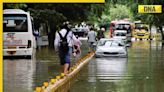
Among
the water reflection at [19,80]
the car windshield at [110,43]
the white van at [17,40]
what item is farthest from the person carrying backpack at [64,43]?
the car windshield at [110,43]

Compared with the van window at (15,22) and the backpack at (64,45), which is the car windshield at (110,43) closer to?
the van window at (15,22)

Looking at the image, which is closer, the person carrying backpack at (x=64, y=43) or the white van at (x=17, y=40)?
the person carrying backpack at (x=64, y=43)

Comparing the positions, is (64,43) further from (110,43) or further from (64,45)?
(110,43)

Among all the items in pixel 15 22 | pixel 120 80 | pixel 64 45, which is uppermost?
pixel 15 22

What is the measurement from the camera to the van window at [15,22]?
25.5 metres

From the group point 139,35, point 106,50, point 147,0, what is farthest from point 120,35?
point 106,50

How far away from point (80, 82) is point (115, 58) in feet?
39.8

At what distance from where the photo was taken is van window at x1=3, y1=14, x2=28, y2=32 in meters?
25.5

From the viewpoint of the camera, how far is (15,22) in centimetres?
2584

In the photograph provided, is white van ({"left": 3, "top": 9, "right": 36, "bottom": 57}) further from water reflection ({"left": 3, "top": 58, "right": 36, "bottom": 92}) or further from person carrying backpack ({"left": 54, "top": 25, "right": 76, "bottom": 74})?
person carrying backpack ({"left": 54, "top": 25, "right": 76, "bottom": 74})

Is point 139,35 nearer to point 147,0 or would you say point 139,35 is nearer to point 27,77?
point 147,0

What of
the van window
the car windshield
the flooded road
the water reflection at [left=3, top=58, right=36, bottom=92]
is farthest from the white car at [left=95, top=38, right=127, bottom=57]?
the water reflection at [left=3, top=58, right=36, bottom=92]

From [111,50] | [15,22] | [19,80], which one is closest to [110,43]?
[111,50]

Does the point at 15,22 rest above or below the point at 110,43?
above
